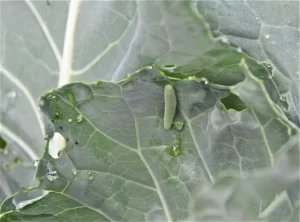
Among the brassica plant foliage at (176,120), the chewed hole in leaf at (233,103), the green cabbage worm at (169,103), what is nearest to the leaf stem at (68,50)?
the brassica plant foliage at (176,120)

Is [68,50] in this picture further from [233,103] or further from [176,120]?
[233,103]

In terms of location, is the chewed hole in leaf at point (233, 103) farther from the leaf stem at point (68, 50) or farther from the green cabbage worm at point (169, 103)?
the leaf stem at point (68, 50)

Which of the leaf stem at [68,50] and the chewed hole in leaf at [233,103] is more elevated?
the leaf stem at [68,50]

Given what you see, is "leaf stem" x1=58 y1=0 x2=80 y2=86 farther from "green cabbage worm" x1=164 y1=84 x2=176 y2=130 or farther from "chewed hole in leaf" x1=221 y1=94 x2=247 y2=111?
"chewed hole in leaf" x1=221 y1=94 x2=247 y2=111

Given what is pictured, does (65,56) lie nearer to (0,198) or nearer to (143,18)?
(143,18)

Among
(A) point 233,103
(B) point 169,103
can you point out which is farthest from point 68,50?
(A) point 233,103

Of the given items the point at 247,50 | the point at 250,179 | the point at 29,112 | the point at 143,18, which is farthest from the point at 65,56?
the point at 250,179

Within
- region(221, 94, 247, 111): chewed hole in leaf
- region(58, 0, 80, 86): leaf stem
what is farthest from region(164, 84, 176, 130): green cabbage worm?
region(58, 0, 80, 86): leaf stem
